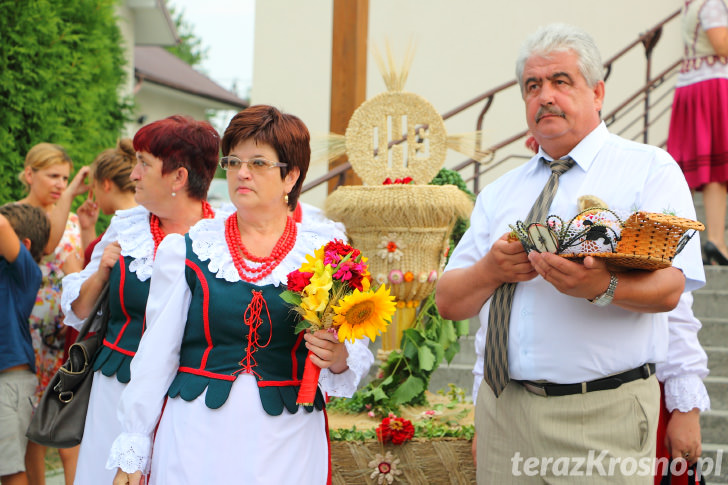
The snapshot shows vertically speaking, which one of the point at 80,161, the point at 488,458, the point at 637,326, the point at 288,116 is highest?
the point at 80,161

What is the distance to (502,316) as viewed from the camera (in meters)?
2.48

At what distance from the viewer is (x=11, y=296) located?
3943mm

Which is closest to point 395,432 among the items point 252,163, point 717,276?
point 252,163

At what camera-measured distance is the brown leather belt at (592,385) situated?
2.32 metres

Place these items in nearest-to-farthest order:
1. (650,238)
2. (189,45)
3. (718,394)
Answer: (650,238) < (718,394) < (189,45)

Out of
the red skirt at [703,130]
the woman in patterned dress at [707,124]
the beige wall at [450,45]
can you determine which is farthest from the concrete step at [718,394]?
the beige wall at [450,45]

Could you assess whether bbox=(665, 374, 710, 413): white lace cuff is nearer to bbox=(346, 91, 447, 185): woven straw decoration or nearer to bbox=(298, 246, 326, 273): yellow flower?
bbox=(298, 246, 326, 273): yellow flower

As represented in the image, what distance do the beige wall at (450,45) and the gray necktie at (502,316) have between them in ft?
21.5

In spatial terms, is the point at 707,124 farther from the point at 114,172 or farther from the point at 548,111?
the point at 114,172

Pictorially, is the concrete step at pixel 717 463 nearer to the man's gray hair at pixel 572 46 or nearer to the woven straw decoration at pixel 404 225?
the woven straw decoration at pixel 404 225

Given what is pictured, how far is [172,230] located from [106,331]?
49 cm

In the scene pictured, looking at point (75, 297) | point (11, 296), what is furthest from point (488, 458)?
point (11, 296)

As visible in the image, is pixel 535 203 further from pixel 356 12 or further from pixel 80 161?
pixel 80 161

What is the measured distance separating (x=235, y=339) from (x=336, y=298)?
1.20 feet
